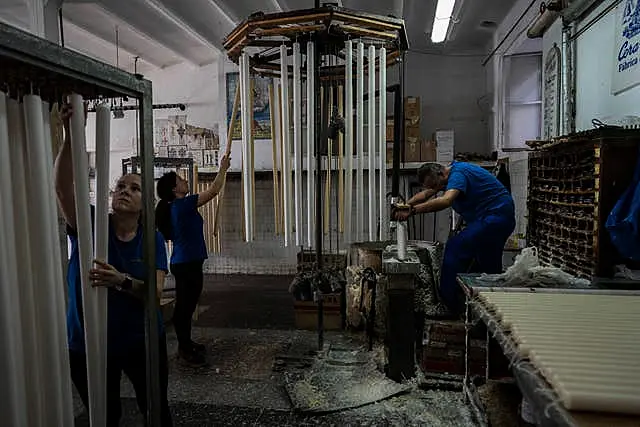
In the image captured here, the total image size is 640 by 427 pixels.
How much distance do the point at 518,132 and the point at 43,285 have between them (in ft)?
19.1

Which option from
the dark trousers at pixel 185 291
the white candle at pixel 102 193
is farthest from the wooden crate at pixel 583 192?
the dark trousers at pixel 185 291

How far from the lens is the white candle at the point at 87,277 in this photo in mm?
1133

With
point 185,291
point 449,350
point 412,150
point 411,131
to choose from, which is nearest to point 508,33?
point 411,131

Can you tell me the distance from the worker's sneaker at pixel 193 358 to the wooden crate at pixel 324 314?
3.76 ft

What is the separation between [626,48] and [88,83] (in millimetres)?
3186

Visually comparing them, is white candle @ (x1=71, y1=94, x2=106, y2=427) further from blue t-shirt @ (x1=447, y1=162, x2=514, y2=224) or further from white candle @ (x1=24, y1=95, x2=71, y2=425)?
blue t-shirt @ (x1=447, y1=162, x2=514, y2=224)

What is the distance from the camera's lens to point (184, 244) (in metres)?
3.45

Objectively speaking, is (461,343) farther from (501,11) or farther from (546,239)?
(501,11)

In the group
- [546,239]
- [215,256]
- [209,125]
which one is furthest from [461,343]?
[209,125]

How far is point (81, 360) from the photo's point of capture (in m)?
1.63

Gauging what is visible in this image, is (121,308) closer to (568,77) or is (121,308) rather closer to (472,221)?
(472,221)

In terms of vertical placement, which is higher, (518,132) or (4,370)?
(518,132)

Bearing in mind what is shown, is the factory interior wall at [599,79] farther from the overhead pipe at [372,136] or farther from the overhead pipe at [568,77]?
the overhead pipe at [372,136]

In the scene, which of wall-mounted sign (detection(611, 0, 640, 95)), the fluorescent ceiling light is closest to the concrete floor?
wall-mounted sign (detection(611, 0, 640, 95))
